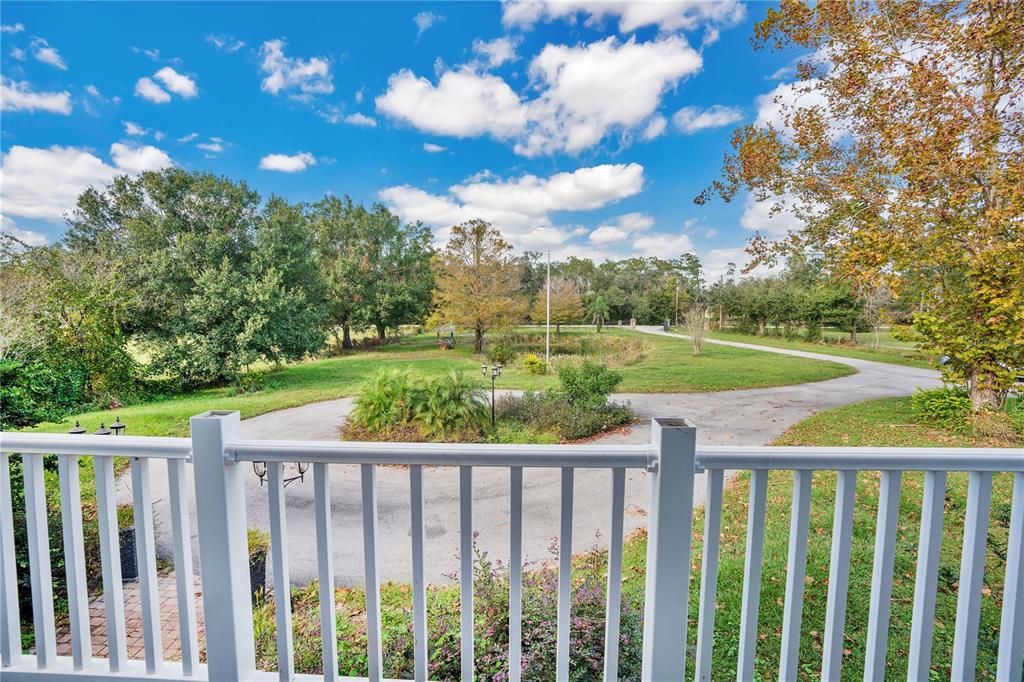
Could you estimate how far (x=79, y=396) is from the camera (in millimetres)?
2203

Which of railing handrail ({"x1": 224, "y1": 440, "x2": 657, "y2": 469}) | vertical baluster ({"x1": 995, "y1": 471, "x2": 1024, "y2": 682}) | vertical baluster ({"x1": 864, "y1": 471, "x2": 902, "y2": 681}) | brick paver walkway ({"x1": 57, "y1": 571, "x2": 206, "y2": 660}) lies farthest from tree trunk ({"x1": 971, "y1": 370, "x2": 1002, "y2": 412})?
brick paver walkway ({"x1": 57, "y1": 571, "x2": 206, "y2": 660})

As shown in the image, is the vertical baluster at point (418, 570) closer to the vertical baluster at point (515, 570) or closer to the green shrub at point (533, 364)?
the vertical baluster at point (515, 570)

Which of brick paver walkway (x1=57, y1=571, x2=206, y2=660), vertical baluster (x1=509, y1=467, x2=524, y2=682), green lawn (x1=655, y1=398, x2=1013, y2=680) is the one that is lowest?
brick paver walkway (x1=57, y1=571, x2=206, y2=660)

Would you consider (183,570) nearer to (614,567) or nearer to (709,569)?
(614,567)

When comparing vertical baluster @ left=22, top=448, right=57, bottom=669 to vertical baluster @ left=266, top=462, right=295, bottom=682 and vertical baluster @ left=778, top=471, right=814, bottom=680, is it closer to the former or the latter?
vertical baluster @ left=266, top=462, right=295, bottom=682

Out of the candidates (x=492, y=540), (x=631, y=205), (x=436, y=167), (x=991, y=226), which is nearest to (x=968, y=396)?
(x=991, y=226)

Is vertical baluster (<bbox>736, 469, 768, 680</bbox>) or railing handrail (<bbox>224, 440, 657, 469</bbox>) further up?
railing handrail (<bbox>224, 440, 657, 469</bbox>)

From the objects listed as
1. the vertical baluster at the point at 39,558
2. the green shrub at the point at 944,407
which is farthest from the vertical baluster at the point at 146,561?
the green shrub at the point at 944,407

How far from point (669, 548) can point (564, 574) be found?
0.22 metres

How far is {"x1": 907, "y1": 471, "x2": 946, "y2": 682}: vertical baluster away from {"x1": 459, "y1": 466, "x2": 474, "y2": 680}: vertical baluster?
2.74ft

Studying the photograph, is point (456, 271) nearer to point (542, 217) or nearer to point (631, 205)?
point (542, 217)

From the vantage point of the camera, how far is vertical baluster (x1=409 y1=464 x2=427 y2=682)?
816 mm

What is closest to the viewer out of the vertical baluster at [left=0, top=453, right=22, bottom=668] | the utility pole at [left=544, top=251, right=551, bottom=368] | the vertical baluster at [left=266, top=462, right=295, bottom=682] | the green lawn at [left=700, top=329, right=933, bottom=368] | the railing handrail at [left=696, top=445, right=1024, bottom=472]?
the railing handrail at [left=696, top=445, right=1024, bottom=472]

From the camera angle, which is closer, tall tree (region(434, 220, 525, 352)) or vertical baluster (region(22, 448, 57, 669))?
vertical baluster (region(22, 448, 57, 669))
